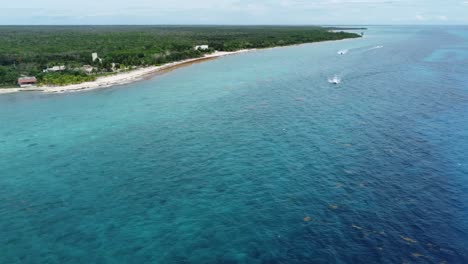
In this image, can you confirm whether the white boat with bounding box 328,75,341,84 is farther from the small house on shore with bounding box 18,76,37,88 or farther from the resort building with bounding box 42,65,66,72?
the small house on shore with bounding box 18,76,37,88

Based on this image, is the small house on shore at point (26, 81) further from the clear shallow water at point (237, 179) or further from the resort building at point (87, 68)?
the resort building at point (87, 68)

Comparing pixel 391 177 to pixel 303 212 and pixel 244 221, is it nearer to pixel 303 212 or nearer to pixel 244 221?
pixel 303 212

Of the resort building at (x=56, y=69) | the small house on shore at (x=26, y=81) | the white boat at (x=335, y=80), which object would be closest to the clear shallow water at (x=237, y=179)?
the small house on shore at (x=26, y=81)

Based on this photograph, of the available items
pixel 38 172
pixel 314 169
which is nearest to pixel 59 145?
pixel 38 172

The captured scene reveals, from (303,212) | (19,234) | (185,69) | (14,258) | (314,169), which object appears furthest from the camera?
(185,69)

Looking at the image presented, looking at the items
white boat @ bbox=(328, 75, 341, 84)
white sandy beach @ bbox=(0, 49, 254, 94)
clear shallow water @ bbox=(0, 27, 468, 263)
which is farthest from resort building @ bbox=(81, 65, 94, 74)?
white boat @ bbox=(328, 75, 341, 84)

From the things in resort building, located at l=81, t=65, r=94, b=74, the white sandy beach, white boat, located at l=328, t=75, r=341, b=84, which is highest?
resort building, located at l=81, t=65, r=94, b=74

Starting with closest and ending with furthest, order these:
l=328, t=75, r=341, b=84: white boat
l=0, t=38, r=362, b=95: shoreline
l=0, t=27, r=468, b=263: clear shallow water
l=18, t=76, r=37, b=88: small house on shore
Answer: l=0, t=27, r=468, b=263: clear shallow water < l=0, t=38, r=362, b=95: shoreline < l=18, t=76, r=37, b=88: small house on shore < l=328, t=75, r=341, b=84: white boat

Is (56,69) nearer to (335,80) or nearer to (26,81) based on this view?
(26,81)
